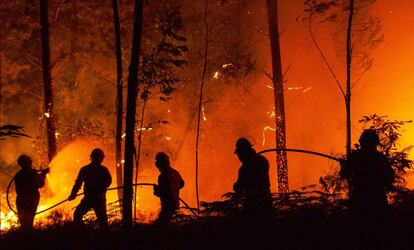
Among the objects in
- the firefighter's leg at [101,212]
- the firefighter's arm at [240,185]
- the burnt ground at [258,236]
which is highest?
the firefighter's arm at [240,185]

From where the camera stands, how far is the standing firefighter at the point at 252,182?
6367 millimetres

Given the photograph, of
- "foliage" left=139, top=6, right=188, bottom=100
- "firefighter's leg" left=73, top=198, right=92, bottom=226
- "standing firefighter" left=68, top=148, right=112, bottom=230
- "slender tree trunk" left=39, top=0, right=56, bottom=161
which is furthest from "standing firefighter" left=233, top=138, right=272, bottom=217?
"slender tree trunk" left=39, top=0, right=56, bottom=161

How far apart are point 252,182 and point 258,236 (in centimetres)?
81

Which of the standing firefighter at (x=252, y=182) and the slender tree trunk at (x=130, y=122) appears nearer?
the standing firefighter at (x=252, y=182)

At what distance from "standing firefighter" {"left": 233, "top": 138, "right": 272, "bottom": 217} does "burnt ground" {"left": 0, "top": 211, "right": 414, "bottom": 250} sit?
0.25 metres

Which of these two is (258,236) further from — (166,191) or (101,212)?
(101,212)

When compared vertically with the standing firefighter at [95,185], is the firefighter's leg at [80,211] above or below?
below

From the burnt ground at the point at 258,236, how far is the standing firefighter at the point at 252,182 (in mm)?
249

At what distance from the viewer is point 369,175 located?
6121 mm

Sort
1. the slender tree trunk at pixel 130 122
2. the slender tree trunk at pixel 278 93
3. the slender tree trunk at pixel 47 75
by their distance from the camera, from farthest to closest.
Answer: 1. the slender tree trunk at pixel 47 75
2. the slender tree trunk at pixel 278 93
3. the slender tree trunk at pixel 130 122

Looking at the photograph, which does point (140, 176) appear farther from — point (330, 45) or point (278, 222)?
point (278, 222)

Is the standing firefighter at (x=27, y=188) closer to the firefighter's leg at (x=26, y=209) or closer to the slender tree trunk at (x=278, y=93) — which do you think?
the firefighter's leg at (x=26, y=209)

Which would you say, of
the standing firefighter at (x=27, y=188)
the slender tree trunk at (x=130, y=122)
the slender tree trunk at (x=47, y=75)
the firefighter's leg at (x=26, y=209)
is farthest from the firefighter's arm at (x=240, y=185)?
the slender tree trunk at (x=47, y=75)

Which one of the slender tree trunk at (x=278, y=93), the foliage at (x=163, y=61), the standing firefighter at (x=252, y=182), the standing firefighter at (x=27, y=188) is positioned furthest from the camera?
the slender tree trunk at (x=278, y=93)
